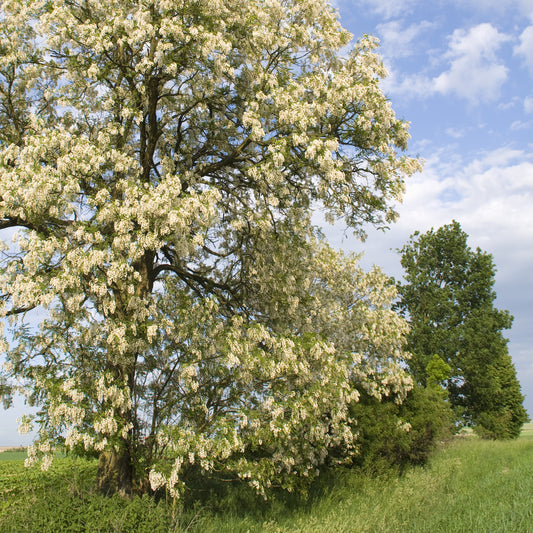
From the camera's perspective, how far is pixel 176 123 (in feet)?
46.0

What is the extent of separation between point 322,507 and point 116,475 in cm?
531

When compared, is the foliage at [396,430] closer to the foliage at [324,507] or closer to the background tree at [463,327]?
the foliage at [324,507]

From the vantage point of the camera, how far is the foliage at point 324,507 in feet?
26.6

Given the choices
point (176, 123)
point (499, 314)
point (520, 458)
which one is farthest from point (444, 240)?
point (176, 123)

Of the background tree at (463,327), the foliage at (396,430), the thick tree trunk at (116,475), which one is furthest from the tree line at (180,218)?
the background tree at (463,327)

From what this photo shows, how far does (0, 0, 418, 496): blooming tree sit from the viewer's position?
9398mm

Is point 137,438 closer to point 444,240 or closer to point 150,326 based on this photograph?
point 150,326

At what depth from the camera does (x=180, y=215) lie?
9.33 meters

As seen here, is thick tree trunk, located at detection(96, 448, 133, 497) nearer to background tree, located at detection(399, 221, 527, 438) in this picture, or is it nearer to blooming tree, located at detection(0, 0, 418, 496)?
blooming tree, located at detection(0, 0, 418, 496)

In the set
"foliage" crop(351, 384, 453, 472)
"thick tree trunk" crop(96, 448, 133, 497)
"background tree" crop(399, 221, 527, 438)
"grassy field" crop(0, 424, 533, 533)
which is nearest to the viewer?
"grassy field" crop(0, 424, 533, 533)

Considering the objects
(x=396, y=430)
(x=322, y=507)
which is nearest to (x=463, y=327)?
(x=396, y=430)

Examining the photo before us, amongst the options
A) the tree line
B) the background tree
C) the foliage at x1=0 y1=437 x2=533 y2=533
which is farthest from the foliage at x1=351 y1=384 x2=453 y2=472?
the background tree

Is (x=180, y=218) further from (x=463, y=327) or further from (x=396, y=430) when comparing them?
(x=463, y=327)

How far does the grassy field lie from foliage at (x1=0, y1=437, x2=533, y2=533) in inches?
0.7
